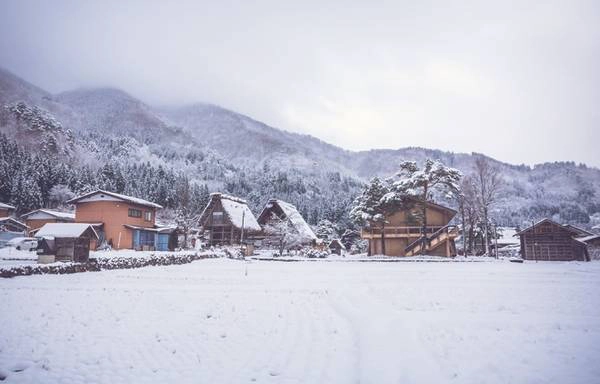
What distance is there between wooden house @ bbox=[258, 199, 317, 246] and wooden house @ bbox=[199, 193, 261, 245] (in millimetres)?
3136

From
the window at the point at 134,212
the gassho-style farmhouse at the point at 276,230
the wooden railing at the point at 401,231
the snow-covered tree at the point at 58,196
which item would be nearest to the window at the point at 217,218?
the gassho-style farmhouse at the point at 276,230

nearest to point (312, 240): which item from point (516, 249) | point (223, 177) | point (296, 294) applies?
point (516, 249)

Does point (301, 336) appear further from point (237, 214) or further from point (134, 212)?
point (237, 214)

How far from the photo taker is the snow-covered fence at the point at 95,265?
65.0 feet

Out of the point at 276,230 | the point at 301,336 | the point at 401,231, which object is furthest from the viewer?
the point at 276,230

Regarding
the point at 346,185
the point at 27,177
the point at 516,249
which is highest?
the point at 346,185

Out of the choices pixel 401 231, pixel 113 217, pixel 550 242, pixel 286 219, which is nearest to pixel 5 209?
pixel 113 217

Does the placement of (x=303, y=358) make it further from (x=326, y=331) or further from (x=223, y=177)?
(x=223, y=177)

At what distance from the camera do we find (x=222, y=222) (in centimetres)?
5525

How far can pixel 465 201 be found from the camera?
45.7 m

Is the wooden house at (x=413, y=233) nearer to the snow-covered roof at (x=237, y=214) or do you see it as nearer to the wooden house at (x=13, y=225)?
the snow-covered roof at (x=237, y=214)

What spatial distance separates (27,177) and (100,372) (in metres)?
74.2

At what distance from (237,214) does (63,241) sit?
30109 millimetres

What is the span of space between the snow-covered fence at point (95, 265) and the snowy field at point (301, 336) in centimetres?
680
